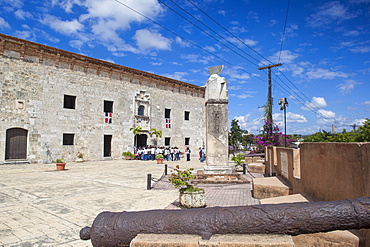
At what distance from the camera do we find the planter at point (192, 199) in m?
5.80

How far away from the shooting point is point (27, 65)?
→ 17.3 m

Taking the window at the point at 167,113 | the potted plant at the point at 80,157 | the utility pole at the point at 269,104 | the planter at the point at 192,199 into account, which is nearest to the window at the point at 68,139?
the potted plant at the point at 80,157

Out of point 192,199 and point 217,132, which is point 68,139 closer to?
point 217,132

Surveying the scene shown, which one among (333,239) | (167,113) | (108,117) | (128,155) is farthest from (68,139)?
(333,239)

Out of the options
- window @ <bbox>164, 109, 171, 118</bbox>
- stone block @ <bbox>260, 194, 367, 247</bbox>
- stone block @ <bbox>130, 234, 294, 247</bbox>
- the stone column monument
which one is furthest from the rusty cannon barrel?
window @ <bbox>164, 109, 171, 118</bbox>

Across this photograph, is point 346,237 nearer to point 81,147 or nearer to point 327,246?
point 327,246

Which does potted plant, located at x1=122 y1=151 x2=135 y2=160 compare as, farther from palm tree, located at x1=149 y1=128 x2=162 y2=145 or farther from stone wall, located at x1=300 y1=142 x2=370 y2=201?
stone wall, located at x1=300 y1=142 x2=370 y2=201

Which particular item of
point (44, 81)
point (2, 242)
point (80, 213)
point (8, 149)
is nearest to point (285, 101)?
point (80, 213)

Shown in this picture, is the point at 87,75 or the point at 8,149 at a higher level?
the point at 87,75

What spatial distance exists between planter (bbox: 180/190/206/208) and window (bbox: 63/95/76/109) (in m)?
16.7

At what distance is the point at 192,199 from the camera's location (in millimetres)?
5820

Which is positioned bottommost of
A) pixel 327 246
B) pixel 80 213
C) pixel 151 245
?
pixel 80 213

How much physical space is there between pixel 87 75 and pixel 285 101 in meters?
15.2

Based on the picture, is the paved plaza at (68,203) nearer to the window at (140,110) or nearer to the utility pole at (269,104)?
the utility pole at (269,104)
